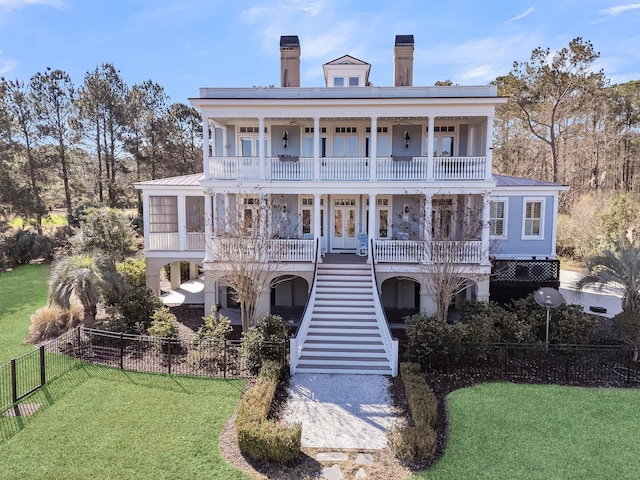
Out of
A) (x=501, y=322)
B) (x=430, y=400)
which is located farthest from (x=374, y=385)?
(x=501, y=322)

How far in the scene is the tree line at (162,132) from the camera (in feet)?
99.9

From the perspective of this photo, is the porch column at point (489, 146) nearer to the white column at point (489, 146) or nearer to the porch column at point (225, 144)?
the white column at point (489, 146)

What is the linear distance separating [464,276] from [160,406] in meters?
10.5

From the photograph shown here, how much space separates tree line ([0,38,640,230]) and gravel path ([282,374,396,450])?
27.7m

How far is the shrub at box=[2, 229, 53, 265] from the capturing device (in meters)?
27.0

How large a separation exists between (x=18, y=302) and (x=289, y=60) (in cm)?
1634

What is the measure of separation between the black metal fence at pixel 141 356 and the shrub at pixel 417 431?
3.81 m

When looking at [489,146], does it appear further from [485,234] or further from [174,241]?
[174,241]

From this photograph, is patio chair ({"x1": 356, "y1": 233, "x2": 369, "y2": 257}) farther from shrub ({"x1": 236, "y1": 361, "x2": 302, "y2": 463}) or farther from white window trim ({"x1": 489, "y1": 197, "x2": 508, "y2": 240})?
shrub ({"x1": 236, "y1": 361, "x2": 302, "y2": 463})

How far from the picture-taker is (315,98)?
1522cm

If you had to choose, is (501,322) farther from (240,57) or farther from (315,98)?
(240,57)

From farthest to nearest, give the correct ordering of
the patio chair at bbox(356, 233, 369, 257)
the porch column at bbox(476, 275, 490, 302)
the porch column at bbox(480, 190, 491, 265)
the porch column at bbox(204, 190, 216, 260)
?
1. the patio chair at bbox(356, 233, 369, 257)
2. the porch column at bbox(204, 190, 216, 260)
3. the porch column at bbox(476, 275, 490, 302)
4. the porch column at bbox(480, 190, 491, 265)

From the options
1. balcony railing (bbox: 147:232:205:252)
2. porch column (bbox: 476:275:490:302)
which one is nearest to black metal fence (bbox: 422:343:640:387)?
porch column (bbox: 476:275:490:302)

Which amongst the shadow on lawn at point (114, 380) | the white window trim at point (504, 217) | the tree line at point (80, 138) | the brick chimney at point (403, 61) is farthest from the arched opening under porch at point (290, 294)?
the tree line at point (80, 138)
